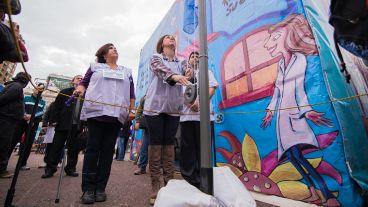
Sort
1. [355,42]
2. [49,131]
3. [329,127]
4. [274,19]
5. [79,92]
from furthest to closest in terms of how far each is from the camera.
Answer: [49,131] → [274,19] → [79,92] → [329,127] → [355,42]

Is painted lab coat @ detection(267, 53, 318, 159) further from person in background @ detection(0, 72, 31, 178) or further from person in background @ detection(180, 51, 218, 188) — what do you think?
person in background @ detection(0, 72, 31, 178)

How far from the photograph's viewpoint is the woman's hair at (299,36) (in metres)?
2.18

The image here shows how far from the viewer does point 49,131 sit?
13.7ft

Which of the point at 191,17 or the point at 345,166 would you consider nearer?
the point at 345,166

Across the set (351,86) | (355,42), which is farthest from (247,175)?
(355,42)

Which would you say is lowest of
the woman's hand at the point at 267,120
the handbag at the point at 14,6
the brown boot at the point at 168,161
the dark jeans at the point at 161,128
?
the brown boot at the point at 168,161

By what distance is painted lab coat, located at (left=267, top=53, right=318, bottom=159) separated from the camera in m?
2.14

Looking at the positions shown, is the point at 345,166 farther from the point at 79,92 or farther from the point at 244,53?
the point at 79,92

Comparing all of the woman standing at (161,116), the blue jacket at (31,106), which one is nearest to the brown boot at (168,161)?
the woman standing at (161,116)

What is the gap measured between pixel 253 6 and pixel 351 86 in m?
1.56

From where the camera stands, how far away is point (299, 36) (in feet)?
7.52

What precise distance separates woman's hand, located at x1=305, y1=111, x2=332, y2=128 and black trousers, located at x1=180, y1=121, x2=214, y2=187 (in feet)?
3.41

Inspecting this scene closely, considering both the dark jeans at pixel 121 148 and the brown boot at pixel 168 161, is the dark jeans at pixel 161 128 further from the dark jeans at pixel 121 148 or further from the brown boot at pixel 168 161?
the dark jeans at pixel 121 148

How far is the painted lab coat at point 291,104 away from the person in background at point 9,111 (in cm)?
297
